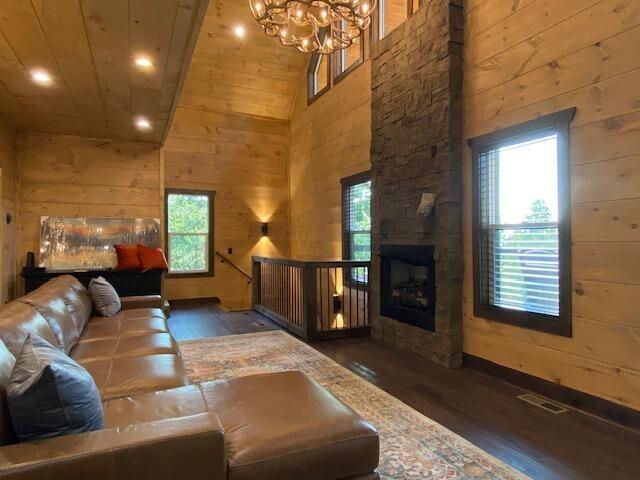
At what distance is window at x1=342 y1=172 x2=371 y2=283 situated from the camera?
18.4 feet

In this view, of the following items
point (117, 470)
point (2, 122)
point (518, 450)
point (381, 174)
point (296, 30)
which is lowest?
point (518, 450)

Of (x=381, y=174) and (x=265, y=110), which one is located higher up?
(x=265, y=110)

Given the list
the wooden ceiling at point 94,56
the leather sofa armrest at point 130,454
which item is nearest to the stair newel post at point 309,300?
the wooden ceiling at point 94,56

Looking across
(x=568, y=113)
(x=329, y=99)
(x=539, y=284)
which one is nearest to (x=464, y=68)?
(x=568, y=113)

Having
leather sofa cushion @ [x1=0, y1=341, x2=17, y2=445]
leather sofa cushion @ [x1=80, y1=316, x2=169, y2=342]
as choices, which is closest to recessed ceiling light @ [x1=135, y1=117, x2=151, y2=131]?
leather sofa cushion @ [x1=80, y1=316, x2=169, y2=342]

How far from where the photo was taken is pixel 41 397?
Answer: 4.06 ft

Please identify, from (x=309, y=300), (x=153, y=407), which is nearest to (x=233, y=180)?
(x=309, y=300)

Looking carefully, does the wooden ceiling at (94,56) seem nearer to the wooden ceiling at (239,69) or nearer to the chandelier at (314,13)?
the chandelier at (314,13)

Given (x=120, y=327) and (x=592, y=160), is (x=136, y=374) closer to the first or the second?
(x=120, y=327)

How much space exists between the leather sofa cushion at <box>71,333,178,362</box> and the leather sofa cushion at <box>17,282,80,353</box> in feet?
0.29

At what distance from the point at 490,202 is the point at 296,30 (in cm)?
485

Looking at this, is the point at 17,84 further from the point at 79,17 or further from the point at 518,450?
the point at 518,450

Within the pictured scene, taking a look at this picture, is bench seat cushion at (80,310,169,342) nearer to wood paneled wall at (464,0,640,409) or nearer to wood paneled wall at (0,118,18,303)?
wood paneled wall at (0,118,18,303)

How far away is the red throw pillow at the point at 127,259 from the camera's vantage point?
234 inches
